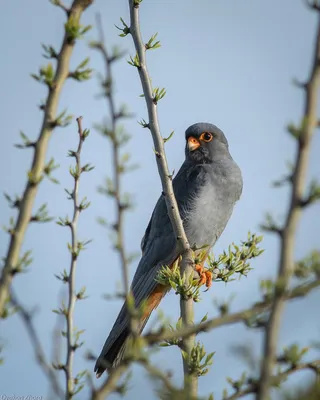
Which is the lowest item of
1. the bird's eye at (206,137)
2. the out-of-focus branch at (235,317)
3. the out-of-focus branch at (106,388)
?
the out-of-focus branch at (106,388)

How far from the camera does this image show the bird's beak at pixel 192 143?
7102 millimetres

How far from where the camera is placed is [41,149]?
180cm

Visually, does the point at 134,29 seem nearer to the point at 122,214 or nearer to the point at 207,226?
the point at 122,214

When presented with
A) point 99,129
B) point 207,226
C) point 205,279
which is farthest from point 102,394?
point 207,226

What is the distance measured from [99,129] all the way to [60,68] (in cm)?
23

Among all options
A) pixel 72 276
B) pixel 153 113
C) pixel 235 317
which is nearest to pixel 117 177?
pixel 235 317

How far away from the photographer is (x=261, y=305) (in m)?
1.51

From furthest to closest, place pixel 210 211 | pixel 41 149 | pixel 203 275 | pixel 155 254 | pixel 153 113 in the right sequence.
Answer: pixel 210 211
pixel 155 254
pixel 203 275
pixel 153 113
pixel 41 149

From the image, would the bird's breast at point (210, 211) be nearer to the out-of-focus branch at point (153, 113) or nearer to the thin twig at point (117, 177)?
the out-of-focus branch at point (153, 113)

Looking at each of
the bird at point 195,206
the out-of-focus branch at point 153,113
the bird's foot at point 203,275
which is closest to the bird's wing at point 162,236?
the bird at point 195,206

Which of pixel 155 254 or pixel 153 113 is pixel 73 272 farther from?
pixel 155 254

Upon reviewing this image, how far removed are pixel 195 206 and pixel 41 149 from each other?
4.81m

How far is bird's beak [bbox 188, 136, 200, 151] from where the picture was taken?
710 cm

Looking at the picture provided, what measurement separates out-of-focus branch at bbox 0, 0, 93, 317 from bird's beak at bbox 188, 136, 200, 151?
523 cm
